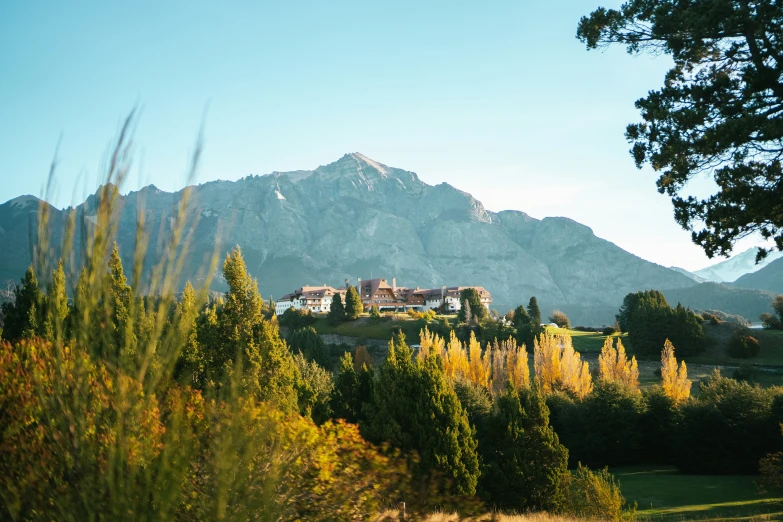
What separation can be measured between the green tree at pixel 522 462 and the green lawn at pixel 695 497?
3.34m

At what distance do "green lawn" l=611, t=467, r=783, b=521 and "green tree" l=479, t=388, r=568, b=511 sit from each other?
334 centimetres

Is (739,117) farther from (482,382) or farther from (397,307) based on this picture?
(397,307)

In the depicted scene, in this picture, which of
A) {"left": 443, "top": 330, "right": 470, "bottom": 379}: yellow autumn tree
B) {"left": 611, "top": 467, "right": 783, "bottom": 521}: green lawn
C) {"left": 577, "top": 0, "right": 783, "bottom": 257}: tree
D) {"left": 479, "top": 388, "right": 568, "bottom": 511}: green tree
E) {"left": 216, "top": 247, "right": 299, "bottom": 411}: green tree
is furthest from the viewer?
{"left": 443, "top": 330, "right": 470, "bottom": 379}: yellow autumn tree

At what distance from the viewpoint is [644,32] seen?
11.3m

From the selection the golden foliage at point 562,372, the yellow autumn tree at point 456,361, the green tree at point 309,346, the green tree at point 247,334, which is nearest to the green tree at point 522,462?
the green tree at point 247,334

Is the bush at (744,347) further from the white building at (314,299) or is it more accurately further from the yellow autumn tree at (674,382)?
the white building at (314,299)

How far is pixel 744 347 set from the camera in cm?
6188

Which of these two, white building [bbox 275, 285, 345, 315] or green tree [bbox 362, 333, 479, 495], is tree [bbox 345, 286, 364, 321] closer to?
white building [bbox 275, 285, 345, 315]

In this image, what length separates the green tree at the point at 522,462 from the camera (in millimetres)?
20469

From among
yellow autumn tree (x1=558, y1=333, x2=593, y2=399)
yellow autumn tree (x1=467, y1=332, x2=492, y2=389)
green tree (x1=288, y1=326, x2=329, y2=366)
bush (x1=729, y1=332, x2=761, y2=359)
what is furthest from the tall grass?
bush (x1=729, y1=332, x2=761, y2=359)

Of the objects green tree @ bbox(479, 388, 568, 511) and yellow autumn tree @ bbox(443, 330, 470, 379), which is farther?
yellow autumn tree @ bbox(443, 330, 470, 379)

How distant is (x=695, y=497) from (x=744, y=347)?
45.1 meters

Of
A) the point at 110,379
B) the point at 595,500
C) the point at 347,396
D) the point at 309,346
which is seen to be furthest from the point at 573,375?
the point at 110,379

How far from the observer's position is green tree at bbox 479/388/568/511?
20.5 meters
